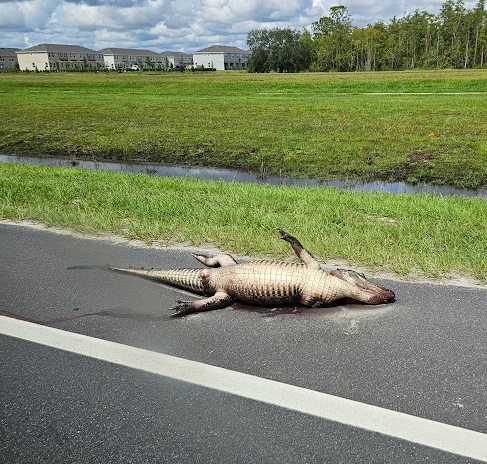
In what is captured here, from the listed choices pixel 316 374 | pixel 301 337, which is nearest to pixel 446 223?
pixel 301 337

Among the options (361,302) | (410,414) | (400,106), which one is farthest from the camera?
(400,106)

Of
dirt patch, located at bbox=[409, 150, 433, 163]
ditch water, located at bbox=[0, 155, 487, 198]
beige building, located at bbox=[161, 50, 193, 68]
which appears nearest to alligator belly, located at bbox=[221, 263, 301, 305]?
ditch water, located at bbox=[0, 155, 487, 198]

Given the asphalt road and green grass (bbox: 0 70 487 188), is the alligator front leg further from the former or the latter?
green grass (bbox: 0 70 487 188)

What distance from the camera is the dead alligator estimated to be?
440 cm

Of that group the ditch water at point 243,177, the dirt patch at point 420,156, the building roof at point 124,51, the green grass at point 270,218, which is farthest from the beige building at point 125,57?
the green grass at point 270,218

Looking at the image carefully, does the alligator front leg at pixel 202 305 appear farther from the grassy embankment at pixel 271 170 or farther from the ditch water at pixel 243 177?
the ditch water at pixel 243 177

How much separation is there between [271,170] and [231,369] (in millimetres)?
11910

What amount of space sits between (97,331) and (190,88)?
156 ft

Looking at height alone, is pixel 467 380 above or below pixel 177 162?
above

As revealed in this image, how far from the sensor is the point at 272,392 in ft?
10.6

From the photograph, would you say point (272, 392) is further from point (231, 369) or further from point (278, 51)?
point (278, 51)

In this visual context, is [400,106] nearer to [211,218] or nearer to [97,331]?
[211,218]

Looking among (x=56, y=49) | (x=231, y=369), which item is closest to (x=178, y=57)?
(x=56, y=49)

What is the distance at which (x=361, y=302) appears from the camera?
4406mm
